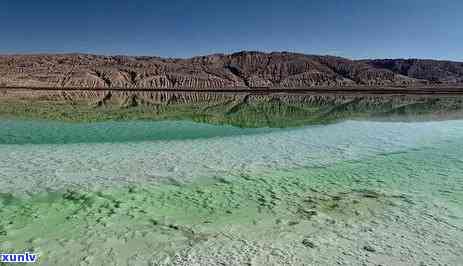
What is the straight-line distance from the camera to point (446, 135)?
10602 millimetres

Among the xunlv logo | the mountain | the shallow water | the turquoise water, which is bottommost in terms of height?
the xunlv logo

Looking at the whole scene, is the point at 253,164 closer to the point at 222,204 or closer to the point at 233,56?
the point at 222,204

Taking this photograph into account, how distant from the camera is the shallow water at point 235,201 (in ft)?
11.5

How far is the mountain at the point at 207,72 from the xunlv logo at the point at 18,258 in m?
76.9

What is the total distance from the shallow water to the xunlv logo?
94mm

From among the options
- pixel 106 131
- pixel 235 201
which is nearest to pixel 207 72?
pixel 106 131

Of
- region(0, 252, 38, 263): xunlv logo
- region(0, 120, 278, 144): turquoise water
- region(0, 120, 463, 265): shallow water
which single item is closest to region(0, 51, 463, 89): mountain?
region(0, 120, 278, 144): turquoise water

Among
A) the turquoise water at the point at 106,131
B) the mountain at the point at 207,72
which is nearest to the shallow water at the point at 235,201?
the turquoise water at the point at 106,131

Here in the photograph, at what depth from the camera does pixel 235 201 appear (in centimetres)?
486

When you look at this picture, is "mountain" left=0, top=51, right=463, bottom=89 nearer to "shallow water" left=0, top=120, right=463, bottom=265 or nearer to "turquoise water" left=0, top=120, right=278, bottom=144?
"turquoise water" left=0, top=120, right=278, bottom=144

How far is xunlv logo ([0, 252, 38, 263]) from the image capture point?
10.8 feet

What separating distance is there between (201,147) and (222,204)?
152 inches

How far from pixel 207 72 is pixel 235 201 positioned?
8660 cm

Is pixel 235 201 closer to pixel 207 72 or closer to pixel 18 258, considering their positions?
pixel 18 258
